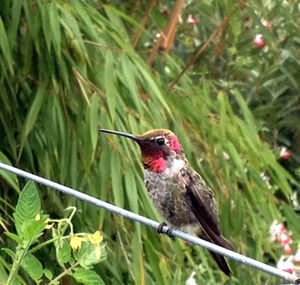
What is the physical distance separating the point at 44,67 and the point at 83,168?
12.5 inches

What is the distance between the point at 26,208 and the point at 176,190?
3.23 ft

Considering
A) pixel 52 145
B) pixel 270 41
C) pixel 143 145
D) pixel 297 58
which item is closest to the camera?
pixel 143 145

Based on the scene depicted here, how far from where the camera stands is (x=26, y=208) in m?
1.07

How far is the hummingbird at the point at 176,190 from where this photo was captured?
6.46ft

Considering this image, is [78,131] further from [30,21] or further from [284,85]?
[284,85]

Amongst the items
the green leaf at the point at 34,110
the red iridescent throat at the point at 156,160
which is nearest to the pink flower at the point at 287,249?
the green leaf at the point at 34,110

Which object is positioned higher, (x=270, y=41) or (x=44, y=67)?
(x=270, y=41)

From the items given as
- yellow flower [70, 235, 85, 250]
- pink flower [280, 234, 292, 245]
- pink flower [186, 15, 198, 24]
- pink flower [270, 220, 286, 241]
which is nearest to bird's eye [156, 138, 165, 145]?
yellow flower [70, 235, 85, 250]

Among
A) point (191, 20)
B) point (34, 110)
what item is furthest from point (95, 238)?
A: point (191, 20)

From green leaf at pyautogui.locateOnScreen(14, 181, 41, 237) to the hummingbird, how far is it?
874 mm

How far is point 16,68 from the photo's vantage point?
2.45 m

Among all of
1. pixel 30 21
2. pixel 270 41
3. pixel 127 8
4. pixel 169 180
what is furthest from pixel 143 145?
pixel 127 8

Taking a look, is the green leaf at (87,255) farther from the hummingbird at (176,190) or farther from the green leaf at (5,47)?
the green leaf at (5,47)

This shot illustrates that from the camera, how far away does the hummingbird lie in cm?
197
